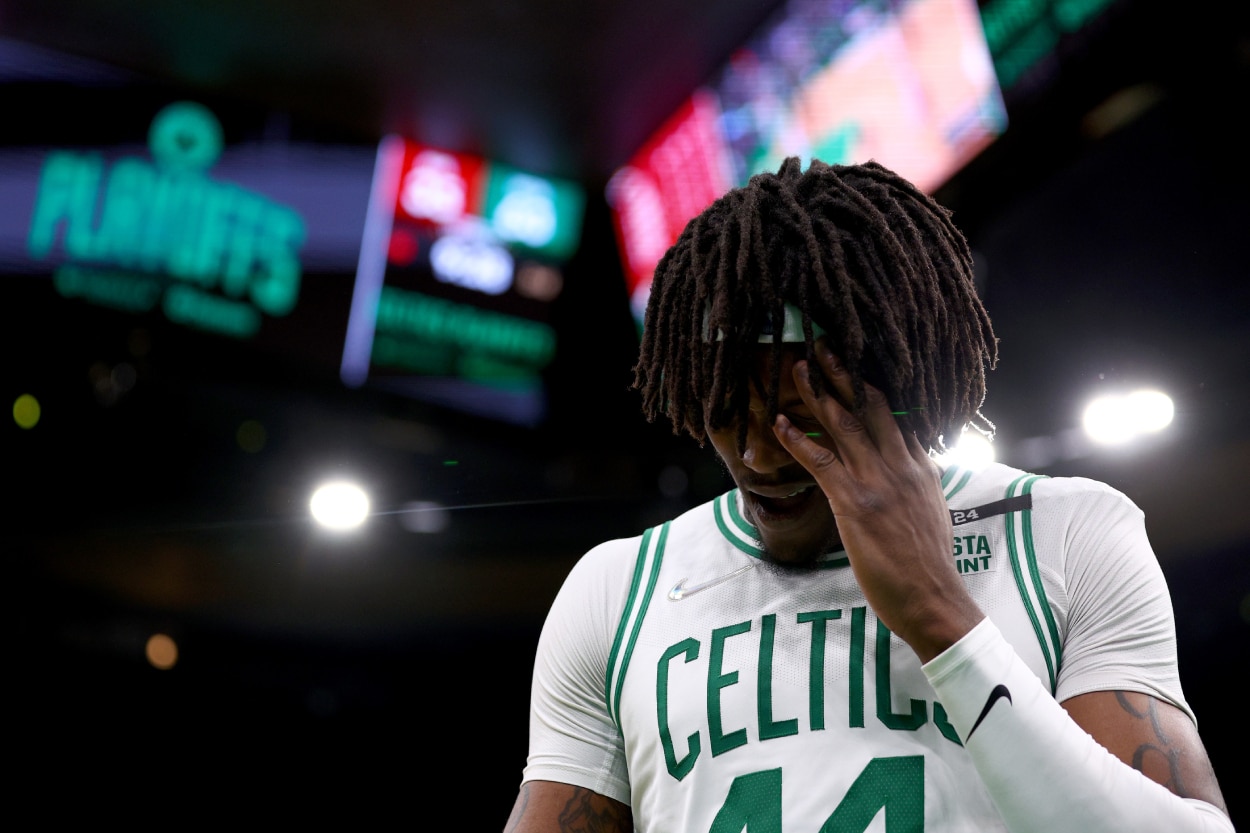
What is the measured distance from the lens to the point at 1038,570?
1210 millimetres

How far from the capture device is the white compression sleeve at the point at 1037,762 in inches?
38.3

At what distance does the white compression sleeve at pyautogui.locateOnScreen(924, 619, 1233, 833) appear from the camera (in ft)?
3.19

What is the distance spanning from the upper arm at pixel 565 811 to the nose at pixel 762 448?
461mm

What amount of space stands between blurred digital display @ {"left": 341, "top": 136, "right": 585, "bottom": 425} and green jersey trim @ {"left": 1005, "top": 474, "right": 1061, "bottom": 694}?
125 inches

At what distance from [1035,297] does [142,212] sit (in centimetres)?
308

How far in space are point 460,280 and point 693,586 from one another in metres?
3.06

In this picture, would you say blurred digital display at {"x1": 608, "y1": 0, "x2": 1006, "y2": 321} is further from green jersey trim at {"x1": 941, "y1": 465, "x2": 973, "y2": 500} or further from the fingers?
the fingers

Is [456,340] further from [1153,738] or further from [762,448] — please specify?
[1153,738]

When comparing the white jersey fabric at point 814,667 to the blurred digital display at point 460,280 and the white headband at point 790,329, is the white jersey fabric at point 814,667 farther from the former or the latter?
the blurred digital display at point 460,280

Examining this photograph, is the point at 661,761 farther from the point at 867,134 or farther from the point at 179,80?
the point at 179,80

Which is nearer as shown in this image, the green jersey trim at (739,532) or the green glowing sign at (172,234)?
the green jersey trim at (739,532)

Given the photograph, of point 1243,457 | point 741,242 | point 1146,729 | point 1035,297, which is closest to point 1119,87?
point 1035,297

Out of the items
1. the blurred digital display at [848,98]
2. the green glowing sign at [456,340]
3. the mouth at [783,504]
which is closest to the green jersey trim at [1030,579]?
the mouth at [783,504]

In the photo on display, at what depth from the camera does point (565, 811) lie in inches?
53.0
